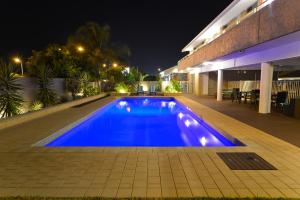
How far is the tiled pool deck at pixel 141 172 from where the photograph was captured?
11.2ft

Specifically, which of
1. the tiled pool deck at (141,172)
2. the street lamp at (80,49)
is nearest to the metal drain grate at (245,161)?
the tiled pool deck at (141,172)

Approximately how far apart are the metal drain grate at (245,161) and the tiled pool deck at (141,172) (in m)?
0.14

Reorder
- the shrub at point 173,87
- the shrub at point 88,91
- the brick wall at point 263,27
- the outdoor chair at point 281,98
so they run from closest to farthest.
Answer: the brick wall at point 263,27 < the outdoor chair at point 281,98 < the shrub at point 88,91 < the shrub at point 173,87

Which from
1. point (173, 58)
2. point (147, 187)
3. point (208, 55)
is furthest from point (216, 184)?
point (173, 58)

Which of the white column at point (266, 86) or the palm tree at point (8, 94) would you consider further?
the white column at point (266, 86)

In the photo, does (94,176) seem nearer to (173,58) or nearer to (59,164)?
(59,164)

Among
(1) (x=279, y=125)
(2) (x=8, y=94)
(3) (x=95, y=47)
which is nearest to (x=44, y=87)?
(2) (x=8, y=94)

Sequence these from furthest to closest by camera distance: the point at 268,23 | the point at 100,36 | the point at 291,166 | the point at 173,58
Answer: the point at 173,58
the point at 100,36
the point at 268,23
the point at 291,166

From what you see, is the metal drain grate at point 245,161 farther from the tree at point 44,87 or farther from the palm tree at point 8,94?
the tree at point 44,87

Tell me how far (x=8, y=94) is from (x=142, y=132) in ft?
17.1

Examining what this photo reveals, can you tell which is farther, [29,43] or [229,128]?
[29,43]

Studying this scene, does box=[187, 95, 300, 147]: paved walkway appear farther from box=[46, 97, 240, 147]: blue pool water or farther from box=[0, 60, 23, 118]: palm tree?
box=[0, 60, 23, 118]: palm tree

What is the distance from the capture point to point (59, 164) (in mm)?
4434

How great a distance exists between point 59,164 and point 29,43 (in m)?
44.4
